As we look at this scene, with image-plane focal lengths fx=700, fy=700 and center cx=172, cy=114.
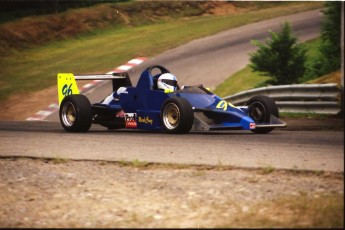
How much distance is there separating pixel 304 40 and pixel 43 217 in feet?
73.3

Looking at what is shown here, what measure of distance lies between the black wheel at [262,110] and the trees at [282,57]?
263 inches

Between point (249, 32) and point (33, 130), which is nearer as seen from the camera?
point (33, 130)

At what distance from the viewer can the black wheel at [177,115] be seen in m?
11.5

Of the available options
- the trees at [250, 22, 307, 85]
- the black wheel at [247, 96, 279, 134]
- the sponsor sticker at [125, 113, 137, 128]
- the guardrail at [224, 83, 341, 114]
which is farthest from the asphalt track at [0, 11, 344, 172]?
the trees at [250, 22, 307, 85]

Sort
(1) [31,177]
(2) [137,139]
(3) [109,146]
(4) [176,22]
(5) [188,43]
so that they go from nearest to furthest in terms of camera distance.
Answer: (1) [31,177] → (3) [109,146] → (2) [137,139] → (5) [188,43] → (4) [176,22]

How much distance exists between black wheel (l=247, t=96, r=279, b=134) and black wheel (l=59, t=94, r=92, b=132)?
3042 mm

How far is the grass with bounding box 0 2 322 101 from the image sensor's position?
86.1 ft

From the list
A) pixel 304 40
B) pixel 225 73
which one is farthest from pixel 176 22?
pixel 225 73

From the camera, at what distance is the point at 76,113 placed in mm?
13000

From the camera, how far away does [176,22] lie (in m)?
35.5

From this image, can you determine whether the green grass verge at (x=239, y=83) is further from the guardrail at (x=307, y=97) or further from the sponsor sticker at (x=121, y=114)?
the sponsor sticker at (x=121, y=114)

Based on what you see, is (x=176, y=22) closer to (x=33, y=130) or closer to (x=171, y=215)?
(x=33, y=130)

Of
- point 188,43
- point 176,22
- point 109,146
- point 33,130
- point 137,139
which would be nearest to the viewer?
point 109,146

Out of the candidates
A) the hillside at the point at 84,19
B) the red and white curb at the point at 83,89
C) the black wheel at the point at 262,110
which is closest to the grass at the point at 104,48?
the hillside at the point at 84,19
